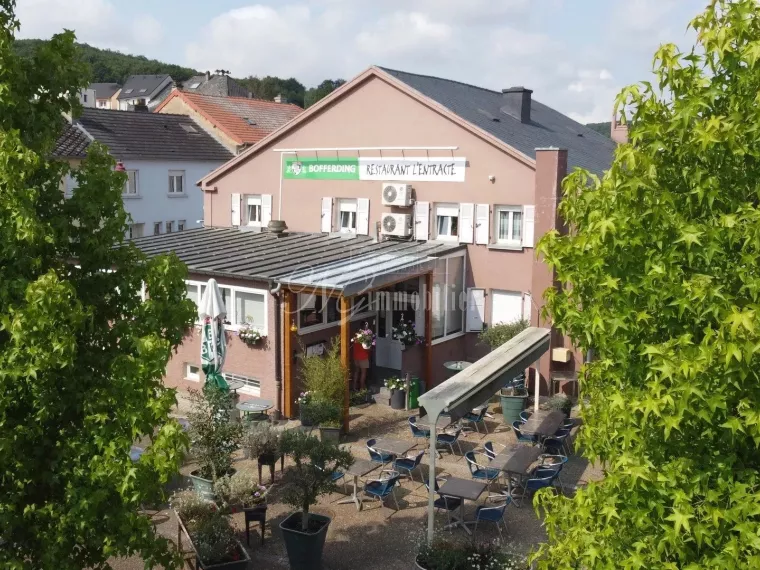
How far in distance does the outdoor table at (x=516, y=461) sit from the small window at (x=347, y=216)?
970 centimetres

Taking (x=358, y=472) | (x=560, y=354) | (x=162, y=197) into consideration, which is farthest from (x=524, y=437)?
(x=162, y=197)

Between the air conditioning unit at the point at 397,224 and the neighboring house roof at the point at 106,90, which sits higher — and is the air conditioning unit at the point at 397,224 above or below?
below

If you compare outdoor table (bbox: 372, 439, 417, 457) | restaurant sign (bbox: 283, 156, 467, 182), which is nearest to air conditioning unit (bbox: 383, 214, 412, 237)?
restaurant sign (bbox: 283, 156, 467, 182)

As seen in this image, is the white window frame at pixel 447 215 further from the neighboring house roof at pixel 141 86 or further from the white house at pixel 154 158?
the neighboring house roof at pixel 141 86

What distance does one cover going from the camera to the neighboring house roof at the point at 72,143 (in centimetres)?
2925

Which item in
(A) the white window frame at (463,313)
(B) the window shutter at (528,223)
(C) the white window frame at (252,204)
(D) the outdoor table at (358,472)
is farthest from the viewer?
(C) the white window frame at (252,204)

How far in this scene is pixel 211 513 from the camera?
9.62 metres

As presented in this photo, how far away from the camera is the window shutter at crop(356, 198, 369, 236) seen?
65.9 ft

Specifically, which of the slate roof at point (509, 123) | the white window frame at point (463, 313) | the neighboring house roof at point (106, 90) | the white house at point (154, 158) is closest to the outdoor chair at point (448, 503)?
the white window frame at point (463, 313)

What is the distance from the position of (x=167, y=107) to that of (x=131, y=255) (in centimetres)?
3682

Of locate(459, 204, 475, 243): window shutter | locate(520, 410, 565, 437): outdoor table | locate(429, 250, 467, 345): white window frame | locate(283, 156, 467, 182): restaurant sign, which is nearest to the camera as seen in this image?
locate(520, 410, 565, 437): outdoor table

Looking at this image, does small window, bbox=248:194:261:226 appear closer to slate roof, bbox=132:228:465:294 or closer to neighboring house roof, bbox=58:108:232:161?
slate roof, bbox=132:228:465:294

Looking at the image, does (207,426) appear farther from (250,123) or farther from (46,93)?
(250,123)

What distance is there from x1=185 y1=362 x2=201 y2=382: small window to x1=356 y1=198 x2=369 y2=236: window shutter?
5.63 meters
